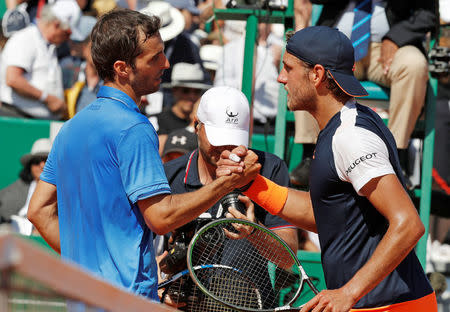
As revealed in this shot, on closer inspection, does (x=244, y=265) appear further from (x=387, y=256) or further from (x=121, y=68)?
(x=121, y=68)

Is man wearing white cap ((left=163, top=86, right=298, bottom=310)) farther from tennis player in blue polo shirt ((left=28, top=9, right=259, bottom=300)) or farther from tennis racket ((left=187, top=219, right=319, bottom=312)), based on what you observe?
tennis player in blue polo shirt ((left=28, top=9, right=259, bottom=300))

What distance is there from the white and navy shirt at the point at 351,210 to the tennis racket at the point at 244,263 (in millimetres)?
283

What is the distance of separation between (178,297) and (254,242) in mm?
435

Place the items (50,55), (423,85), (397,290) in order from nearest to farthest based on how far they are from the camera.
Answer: (397,290) < (423,85) < (50,55)

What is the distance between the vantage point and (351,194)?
2904 millimetres

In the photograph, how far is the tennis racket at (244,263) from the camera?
3.29 metres

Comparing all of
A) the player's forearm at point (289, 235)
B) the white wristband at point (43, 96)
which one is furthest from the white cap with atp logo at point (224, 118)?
the white wristband at point (43, 96)

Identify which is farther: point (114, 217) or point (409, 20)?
point (409, 20)

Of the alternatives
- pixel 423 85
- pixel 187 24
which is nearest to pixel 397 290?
pixel 423 85

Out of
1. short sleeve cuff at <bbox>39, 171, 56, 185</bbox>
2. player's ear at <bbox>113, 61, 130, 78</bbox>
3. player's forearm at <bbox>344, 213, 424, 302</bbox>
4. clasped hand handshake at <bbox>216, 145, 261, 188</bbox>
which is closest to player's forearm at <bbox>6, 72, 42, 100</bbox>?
short sleeve cuff at <bbox>39, 171, 56, 185</bbox>

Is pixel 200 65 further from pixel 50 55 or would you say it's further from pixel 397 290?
pixel 397 290

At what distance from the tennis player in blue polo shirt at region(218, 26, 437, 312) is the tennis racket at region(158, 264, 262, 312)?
422 millimetres

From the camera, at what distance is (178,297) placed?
11.0ft

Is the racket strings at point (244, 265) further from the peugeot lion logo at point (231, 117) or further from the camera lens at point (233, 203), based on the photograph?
the peugeot lion logo at point (231, 117)
